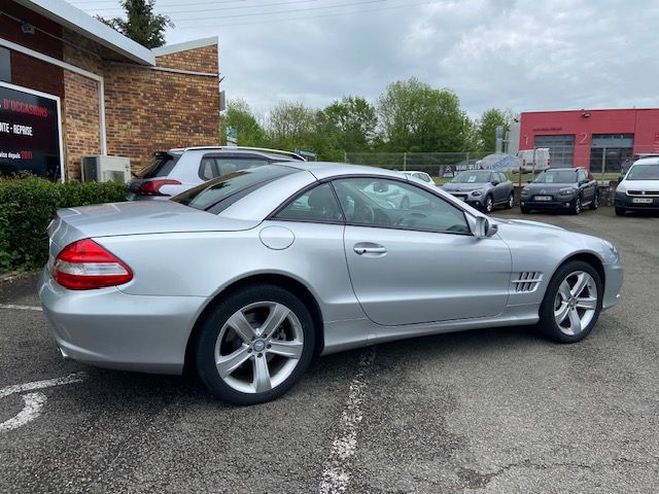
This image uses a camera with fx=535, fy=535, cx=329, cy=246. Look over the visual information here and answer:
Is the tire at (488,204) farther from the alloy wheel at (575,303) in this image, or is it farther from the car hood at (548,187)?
the alloy wheel at (575,303)

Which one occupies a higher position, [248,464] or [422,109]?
[422,109]

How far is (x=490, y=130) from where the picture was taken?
85.6 metres

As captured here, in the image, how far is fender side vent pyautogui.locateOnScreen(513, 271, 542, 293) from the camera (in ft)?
13.3

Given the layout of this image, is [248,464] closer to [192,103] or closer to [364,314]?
[364,314]

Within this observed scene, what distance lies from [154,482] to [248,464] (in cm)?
43

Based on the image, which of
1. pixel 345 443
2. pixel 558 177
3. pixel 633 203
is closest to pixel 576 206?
pixel 558 177

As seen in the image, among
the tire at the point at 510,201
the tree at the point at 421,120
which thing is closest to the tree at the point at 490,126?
the tree at the point at 421,120

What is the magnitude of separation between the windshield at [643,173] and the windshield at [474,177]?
412 cm

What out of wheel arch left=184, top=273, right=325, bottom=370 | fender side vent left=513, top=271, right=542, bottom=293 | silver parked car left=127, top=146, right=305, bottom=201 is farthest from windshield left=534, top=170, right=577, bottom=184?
wheel arch left=184, top=273, right=325, bottom=370

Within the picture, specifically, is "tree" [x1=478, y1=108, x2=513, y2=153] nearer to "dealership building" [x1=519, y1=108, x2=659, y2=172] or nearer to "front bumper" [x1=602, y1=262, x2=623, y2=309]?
"dealership building" [x1=519, y1=108, x2=659, y2=172]

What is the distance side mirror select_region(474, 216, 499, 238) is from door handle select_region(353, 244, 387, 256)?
2.70 feet

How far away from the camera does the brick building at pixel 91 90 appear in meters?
8.82

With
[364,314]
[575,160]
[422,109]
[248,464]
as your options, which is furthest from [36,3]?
[422,109]

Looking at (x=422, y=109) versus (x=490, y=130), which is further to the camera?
(x=490, y=130)
